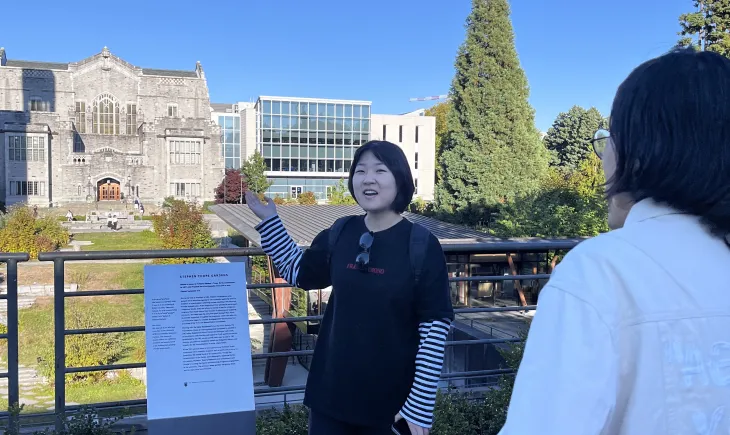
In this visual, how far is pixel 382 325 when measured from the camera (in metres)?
2.33

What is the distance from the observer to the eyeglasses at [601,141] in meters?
1.11

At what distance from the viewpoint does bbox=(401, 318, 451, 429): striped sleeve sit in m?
2.29

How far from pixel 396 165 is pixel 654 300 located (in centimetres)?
168

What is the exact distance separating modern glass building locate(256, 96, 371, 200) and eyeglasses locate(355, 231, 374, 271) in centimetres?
5741

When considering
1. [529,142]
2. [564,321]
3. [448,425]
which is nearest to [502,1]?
[529,142]

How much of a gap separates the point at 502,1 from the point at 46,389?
28172 millimetres

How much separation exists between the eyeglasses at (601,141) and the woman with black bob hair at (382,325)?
1252 millimetres

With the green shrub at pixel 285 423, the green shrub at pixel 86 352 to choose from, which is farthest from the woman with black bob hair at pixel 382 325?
the green shrub at pixel 86 352

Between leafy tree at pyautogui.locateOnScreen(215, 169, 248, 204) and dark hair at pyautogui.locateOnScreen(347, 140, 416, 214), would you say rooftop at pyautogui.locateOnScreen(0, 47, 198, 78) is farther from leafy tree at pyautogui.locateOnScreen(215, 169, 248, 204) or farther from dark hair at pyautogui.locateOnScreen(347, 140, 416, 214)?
dark hair at pyautogui.locateOnScreen(347, 140, 416, 214)

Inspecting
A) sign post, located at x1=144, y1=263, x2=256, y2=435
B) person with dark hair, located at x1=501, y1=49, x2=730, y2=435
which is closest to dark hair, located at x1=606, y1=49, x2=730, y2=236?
person with dark hair, located at x1=501, y1=49, x2=730, y2=435

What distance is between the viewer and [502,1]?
31234 mm

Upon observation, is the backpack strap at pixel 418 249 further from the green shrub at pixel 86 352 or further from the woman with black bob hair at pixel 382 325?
the green shrub at pixel 86 352

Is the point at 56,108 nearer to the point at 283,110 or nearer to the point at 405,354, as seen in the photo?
the point at 283,110

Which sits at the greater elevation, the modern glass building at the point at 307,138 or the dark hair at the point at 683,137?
the modern glass building at the point at 307,138
